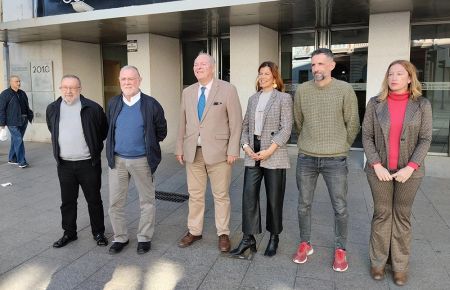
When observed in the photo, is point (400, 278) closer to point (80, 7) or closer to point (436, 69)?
point (436, 69)

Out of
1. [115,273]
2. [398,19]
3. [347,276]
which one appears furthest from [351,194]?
[115,273]

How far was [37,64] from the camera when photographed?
1114 centimetres

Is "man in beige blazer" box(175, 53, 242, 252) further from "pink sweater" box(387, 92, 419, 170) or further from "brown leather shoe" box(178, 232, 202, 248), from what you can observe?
"pink sweater" box(387, 92, 419, 170)

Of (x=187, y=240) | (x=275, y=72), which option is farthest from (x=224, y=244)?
(x=275, y=72)

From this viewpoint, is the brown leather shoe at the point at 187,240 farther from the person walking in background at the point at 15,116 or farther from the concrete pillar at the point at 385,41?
the person walking in background at the point at 15,116

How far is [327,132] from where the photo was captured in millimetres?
3447

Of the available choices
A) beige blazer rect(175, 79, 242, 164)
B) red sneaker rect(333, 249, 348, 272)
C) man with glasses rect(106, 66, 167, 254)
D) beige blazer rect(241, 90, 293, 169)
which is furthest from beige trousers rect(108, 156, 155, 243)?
red sneaker rect(333, 249, 348, 272)

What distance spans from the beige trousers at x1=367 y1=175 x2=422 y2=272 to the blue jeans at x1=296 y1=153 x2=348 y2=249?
9.6 inches

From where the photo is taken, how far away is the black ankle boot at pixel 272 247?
3883 millimetres

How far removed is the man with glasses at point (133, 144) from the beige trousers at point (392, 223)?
1995 mm

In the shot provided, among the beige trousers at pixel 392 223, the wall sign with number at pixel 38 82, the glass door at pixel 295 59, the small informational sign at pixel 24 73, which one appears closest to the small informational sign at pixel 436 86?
the glass door at pixel 295 59

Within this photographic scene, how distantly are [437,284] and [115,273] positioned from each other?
8.90 ft

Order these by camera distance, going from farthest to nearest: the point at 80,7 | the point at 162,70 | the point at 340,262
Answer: the point at 162,70 < the point at 80,7 < the point at 340,262

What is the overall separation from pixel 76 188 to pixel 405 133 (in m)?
3.19
